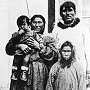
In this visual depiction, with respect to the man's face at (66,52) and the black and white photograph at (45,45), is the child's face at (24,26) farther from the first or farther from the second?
the man's face at (66,52)

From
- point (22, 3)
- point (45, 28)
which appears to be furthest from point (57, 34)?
point (22, 3)

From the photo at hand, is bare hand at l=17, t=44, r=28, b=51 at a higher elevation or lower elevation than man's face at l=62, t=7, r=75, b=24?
lower

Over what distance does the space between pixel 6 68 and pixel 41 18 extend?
0.77 meters

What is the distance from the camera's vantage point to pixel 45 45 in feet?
14.4

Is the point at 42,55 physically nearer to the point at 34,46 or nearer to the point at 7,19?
the point at 34,46

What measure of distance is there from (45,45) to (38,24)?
0.90ft

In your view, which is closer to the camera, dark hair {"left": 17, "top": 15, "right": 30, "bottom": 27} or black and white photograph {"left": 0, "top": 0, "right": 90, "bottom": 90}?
black and white photograph {"left": 0, "top": 0, "right": 90, "bottom": 90}

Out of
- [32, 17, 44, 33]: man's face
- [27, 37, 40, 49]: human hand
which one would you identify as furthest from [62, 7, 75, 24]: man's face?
[27, 37, 40, 49]: human hand

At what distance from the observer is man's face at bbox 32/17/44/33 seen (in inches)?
175

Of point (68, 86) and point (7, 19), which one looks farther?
point (7, 19)

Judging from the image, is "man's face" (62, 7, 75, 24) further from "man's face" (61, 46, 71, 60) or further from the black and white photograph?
"man's face" (61, 46, 71, 60)

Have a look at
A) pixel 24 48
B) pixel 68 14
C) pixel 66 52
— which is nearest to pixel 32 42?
pixel 24 48

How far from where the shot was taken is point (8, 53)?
4555mm

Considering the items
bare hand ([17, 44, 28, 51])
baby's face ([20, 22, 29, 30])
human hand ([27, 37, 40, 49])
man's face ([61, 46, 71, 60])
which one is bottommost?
man's face ([61, 46, 71, 60])
